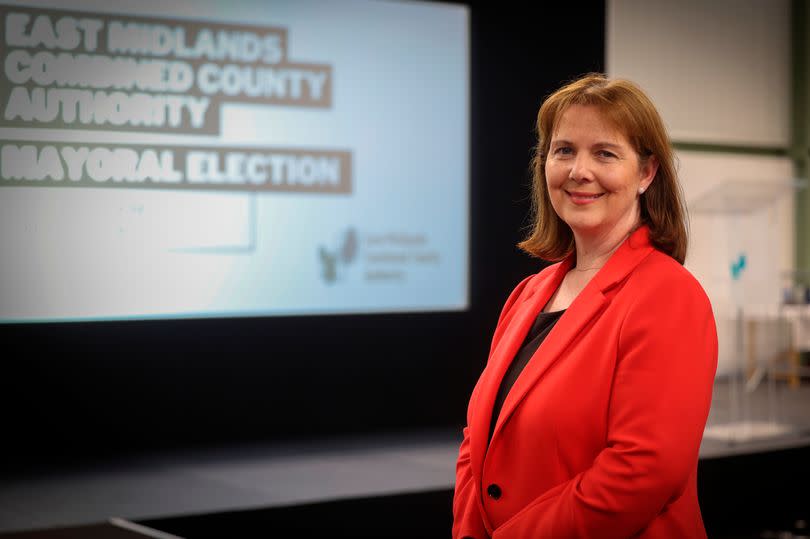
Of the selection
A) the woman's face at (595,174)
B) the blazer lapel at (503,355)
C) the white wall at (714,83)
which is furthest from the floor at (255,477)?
the white wall at (714,83)

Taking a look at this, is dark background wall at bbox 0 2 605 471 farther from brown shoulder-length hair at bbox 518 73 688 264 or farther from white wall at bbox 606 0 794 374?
brown shoulder-length hair at bbox 518 73 688 264

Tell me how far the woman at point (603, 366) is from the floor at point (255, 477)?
8.27ft

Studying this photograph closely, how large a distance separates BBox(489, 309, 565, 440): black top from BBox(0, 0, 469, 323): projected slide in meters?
3.52

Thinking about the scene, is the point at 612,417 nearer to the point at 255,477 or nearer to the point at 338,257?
the point at 255,477

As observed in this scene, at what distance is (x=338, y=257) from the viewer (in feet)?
17.8

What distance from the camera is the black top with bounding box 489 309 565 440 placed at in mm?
1746

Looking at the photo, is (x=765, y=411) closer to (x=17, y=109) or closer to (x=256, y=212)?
(x=256, y=212)

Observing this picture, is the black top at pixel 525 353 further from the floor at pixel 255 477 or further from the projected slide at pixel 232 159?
the projected slide at pixel 232 159

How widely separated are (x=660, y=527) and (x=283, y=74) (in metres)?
4.09

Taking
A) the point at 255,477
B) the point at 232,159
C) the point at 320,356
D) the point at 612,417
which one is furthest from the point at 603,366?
the point at 320,356

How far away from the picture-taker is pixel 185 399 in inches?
211

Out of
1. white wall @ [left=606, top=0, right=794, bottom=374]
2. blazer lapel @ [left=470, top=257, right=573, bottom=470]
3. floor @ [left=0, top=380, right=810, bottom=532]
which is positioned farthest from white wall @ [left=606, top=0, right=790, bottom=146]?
blazer lapel @ [left=470, top=257, right=573, bottom=470]

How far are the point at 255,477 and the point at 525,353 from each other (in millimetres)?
3122

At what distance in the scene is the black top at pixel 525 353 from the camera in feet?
5.73
